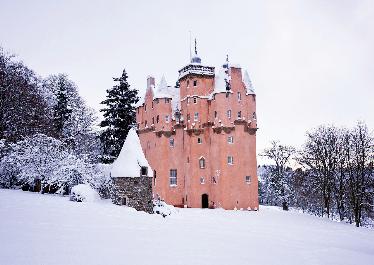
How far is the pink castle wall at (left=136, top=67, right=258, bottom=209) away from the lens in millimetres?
A: 44062

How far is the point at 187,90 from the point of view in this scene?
1837 inches

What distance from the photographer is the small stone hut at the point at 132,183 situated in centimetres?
2998

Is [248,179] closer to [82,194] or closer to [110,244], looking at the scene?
[82,194]

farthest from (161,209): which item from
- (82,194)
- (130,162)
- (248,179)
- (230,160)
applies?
(248,179)

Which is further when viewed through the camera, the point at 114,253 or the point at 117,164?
the point at 117,164

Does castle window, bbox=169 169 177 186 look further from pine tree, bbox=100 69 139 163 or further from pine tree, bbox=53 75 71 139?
pine tree, bbox=53 75 71 139

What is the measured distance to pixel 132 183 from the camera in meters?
30.2

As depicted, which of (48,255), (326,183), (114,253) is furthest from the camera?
(326,183)

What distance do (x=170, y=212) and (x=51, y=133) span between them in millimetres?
17487

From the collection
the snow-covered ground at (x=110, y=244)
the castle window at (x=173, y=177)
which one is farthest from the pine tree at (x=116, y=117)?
the snow-covered ground at (x=110, y=244)

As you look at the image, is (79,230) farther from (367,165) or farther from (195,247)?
(367,165)

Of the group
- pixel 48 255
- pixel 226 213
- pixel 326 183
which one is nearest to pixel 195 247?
pixel 48 255

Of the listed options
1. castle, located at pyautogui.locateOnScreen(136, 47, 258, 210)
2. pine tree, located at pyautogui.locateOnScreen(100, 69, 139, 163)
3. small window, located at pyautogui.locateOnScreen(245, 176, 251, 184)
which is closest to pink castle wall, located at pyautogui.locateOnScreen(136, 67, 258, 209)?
castle, located at pyautogui.locateOnScreen(136, 47, 258, 210)

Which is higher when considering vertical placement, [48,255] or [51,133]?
[51,133]
